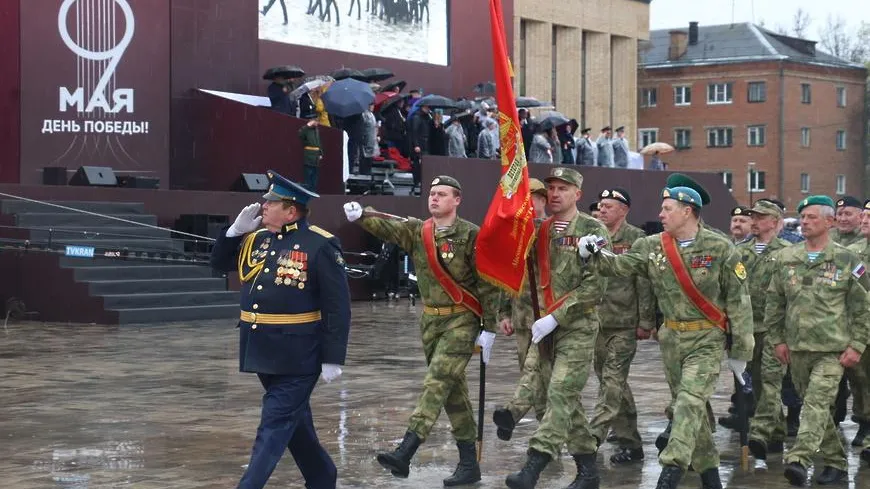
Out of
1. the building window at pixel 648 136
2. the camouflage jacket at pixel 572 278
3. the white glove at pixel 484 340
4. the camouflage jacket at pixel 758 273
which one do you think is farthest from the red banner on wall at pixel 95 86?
the building window at pixel 648 136

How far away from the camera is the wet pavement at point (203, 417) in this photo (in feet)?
31.7

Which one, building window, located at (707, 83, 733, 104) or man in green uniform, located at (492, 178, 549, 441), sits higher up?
building window, located at (707, 83, 733, 104)

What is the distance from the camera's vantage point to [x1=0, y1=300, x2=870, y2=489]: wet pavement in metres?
9.66

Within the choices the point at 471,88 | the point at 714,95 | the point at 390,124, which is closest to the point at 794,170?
the point at 714,95

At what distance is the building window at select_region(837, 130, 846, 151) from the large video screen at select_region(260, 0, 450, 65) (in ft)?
178

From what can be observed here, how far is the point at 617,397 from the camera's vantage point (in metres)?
10.4

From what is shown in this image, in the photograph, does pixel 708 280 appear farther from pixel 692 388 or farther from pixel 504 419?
pixel 504 419

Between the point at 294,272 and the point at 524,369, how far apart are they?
312cm

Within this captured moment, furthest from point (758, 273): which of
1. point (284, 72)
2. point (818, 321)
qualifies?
point (284, 72)

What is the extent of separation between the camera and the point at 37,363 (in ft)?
53.6

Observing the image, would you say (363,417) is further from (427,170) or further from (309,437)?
(427,170)

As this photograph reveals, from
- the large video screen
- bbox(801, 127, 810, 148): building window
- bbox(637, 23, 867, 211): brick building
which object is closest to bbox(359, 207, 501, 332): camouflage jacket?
the large video screen

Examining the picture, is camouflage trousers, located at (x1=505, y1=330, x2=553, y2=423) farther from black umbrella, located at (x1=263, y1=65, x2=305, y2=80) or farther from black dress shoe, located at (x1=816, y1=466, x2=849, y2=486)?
black umbrella, located at (x1=263, y1=65, x2=305, y2=80)

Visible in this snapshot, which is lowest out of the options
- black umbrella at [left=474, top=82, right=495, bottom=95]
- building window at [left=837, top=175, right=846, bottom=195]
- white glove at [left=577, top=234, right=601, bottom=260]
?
white glove at [left=577, top=234, right=601, bottom=260]
